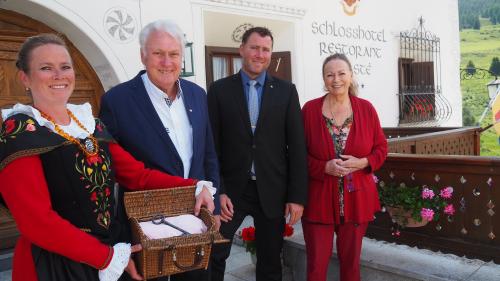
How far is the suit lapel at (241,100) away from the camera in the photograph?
2.79 meters

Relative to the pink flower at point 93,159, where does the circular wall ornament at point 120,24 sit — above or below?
above

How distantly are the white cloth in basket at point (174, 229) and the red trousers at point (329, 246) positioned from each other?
1204 mm

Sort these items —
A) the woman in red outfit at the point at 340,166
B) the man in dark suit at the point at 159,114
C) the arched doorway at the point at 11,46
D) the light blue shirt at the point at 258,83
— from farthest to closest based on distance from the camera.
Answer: the arched doorway at the point at 11,46
the light blue shirt at the point at 258,83
the woman in red outfit at the point at 340,166
the man in dark suit at the point at 159,114

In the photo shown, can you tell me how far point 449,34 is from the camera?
10.8 meters

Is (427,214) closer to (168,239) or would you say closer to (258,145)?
(258,145)

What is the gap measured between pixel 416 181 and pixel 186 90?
2127mm

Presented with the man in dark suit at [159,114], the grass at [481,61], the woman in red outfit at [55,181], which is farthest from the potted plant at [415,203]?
the grass at [481,61]

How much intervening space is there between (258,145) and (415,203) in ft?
4.74

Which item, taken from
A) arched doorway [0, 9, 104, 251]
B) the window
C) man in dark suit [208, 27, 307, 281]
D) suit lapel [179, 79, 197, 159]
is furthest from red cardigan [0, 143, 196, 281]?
the window

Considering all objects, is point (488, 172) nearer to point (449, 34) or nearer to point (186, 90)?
point (186, 90)

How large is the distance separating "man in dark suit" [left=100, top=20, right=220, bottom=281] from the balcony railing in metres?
2.02

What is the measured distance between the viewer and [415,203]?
11.2 feet

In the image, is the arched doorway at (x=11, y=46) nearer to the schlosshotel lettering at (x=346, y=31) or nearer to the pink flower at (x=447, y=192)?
the pink flower at (x=447, y=192)

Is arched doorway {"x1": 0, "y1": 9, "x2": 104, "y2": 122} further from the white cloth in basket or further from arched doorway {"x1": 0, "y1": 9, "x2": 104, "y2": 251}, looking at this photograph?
the white cloth in basket
